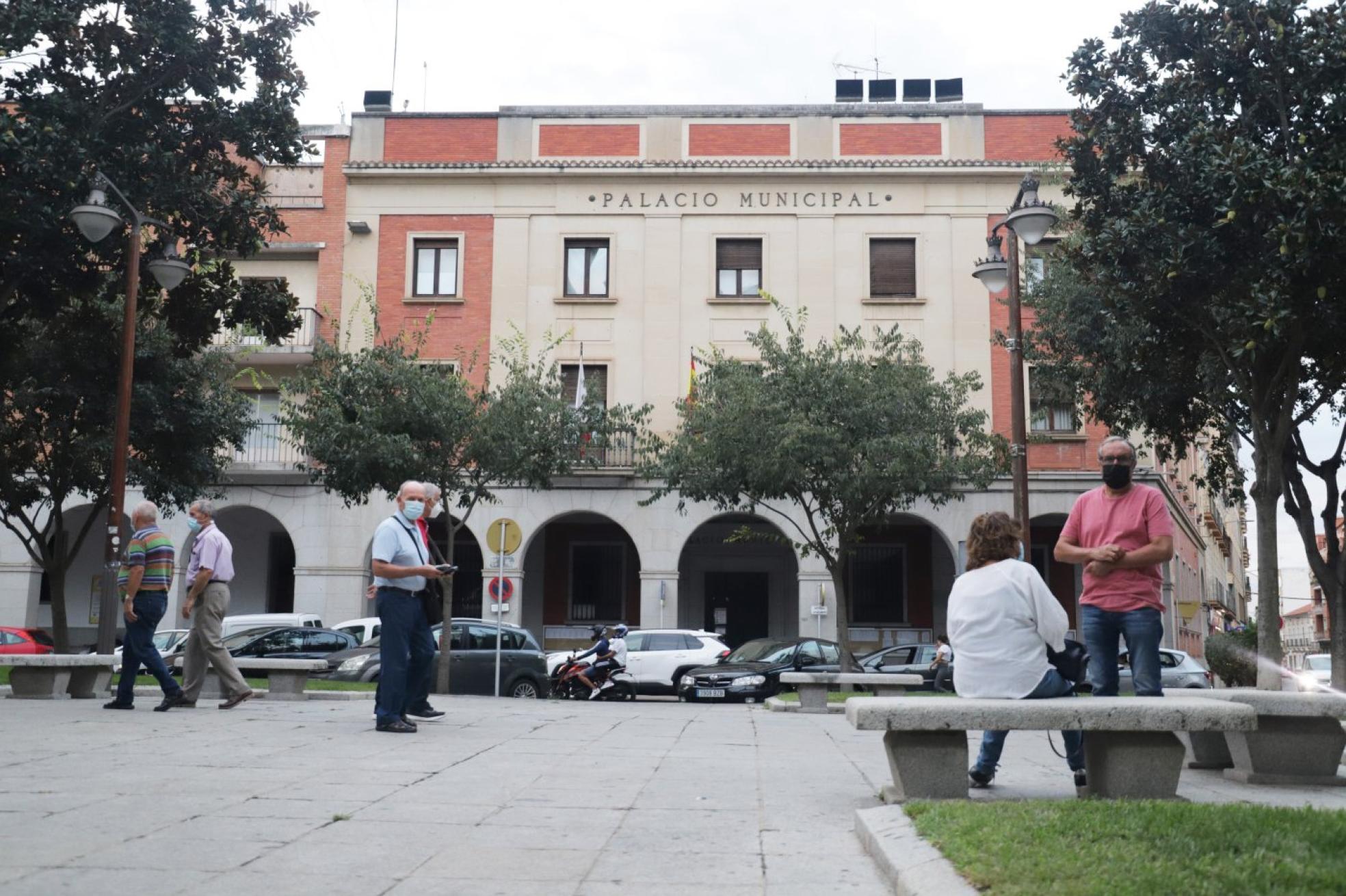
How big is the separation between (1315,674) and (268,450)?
2273 cm

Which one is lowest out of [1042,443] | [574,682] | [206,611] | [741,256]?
[574,682]

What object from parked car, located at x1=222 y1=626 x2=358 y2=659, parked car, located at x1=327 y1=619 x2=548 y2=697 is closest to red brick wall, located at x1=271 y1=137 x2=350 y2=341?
parked car, located at x1=222 y1=626 x2=358 y2=659

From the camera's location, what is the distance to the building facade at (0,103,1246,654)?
30.3m

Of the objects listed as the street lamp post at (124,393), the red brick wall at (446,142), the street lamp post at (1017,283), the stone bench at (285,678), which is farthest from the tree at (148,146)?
the red brick wall at (446,142)

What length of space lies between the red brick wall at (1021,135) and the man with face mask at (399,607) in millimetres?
24603

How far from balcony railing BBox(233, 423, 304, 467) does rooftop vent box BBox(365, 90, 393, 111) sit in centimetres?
897

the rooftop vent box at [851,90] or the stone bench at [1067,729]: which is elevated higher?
the rooftop vent box at [851,90]

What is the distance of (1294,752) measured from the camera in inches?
274

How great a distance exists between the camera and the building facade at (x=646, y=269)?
30.3 meters

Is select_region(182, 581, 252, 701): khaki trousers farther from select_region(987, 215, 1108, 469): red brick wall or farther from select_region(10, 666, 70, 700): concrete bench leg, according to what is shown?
select_region(987, 215, 1108, 469): red brick wall

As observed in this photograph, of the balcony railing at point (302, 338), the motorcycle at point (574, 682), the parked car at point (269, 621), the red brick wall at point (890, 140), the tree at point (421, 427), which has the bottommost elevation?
the motorcycle at point (574, 682)

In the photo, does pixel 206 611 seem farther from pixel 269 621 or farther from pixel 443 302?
pixel 443 302

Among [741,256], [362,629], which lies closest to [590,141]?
[741,256]

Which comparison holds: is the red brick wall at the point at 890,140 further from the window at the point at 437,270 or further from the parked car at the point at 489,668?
the parked car at the point at 489,668
